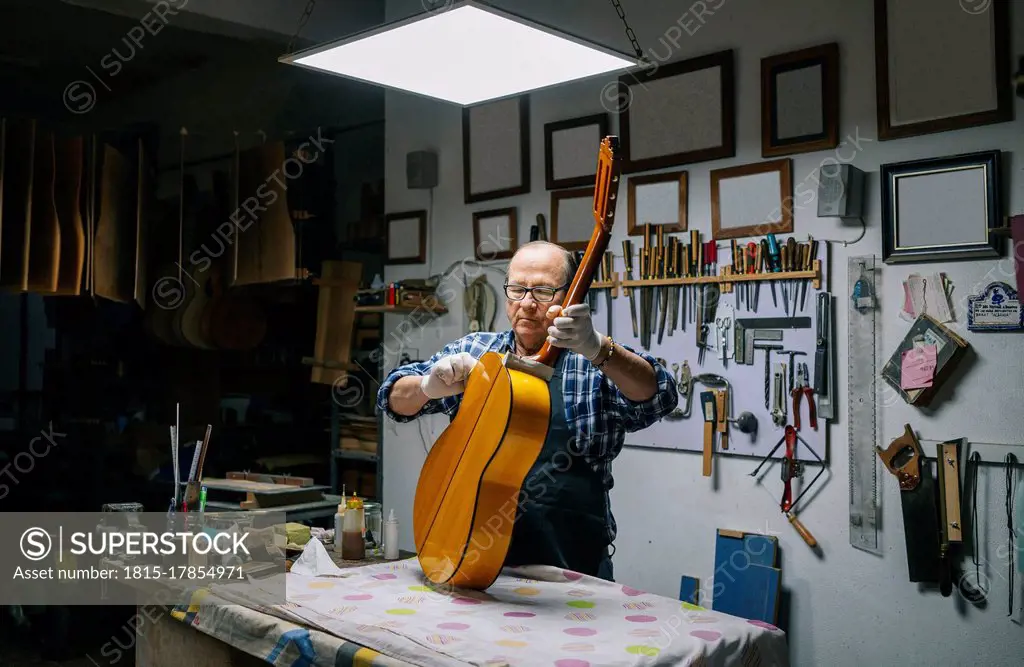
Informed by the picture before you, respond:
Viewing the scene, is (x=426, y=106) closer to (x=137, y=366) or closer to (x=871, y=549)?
(x=137, y=366)

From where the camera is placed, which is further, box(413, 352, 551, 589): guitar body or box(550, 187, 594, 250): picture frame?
box(550, 187, 594, 250): picture frame

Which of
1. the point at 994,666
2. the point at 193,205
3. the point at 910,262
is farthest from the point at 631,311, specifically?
the point at 193,205

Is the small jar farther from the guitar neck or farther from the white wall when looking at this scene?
the white wall

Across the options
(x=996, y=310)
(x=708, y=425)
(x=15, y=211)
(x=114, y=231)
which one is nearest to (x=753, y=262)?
(x=708, y=425)

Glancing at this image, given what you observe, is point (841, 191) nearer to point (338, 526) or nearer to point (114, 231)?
point (338, 526)

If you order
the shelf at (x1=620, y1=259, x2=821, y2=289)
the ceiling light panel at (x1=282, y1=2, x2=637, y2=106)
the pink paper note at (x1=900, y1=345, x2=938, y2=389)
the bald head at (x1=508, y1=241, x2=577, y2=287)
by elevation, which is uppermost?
the ceiling light panel at (x1=282, y1=2, x2=637, y2=106)

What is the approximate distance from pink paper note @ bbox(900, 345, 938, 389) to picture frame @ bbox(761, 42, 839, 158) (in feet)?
2.90

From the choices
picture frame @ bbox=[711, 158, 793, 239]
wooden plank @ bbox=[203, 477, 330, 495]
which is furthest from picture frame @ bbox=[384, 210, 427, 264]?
picture frame @ bbox=[711, 158, 793, 239]

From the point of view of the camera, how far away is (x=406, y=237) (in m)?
5.32

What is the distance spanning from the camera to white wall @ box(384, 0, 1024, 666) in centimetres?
310

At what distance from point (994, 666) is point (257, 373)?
146 inches

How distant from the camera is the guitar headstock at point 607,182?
6.62 ft

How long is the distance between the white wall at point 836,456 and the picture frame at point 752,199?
60mm

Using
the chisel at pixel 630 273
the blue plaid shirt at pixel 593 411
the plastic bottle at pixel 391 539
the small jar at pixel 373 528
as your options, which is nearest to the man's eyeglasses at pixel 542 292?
the blue plaid shirt at pixel 593 411
